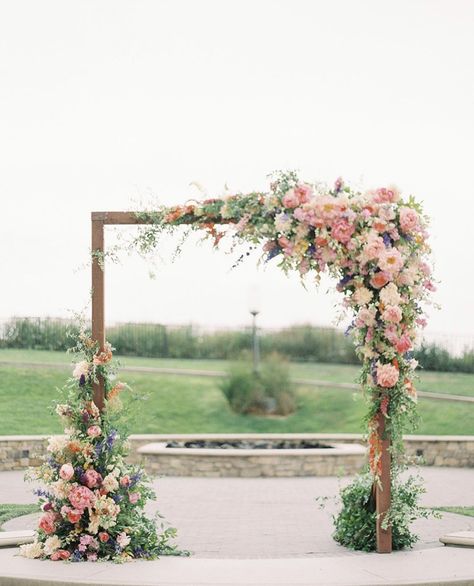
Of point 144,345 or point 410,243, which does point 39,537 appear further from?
point 144,345

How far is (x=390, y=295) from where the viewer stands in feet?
27.5

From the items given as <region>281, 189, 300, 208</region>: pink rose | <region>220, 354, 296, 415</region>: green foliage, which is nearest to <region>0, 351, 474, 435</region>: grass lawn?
<region>220, 354, 296, 415</region>: green foliage

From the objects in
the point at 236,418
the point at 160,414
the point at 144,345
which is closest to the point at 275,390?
the point at 236,418

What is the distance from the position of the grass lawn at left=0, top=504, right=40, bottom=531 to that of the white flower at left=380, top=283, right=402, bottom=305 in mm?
4897

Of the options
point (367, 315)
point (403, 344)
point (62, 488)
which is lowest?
point (62, 488)

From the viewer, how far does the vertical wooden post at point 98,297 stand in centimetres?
873

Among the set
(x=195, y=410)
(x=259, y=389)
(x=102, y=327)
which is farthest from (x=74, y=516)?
(x=195, y=410)

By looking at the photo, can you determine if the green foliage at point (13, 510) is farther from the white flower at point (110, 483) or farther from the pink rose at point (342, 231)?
the pink rose at point (342, 231)

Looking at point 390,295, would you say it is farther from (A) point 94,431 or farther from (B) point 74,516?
(B) point 74,516

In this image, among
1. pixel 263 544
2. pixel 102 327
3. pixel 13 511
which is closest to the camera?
pixel 102 327

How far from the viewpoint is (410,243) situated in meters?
8.52

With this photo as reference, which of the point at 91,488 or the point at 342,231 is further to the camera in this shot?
the point at 91,488

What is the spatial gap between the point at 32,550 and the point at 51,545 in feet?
0.60

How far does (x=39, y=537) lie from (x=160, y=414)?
15200mm
